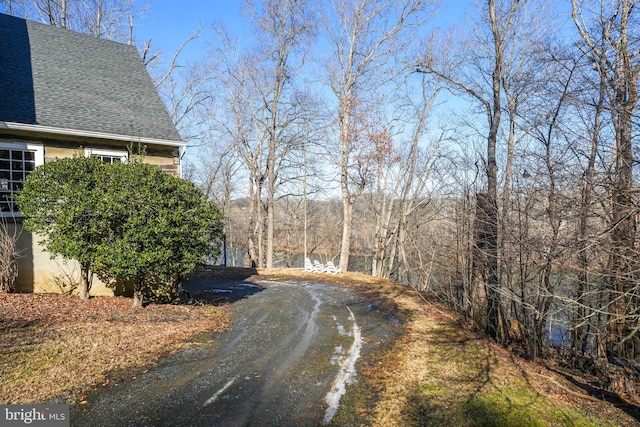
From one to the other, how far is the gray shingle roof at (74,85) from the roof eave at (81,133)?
12 cm

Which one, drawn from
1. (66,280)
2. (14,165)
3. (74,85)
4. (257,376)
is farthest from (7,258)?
(257,376)

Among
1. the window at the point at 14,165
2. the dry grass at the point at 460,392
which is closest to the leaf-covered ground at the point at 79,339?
the window at the point at 14,165

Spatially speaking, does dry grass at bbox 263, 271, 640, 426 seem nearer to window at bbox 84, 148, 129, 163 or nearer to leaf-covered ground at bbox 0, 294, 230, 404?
leaf-covered ground at bbox 0, 294, 230, 404

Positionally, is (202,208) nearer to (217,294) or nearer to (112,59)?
(217,294)

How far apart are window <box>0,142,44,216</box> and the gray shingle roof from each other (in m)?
0.61

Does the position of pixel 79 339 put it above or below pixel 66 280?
below

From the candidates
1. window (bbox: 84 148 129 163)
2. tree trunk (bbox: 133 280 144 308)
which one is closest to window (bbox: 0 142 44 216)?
window (bbox: 84 148 129 163)

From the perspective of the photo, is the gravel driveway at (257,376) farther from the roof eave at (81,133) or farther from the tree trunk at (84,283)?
the roof eave at (81,133)

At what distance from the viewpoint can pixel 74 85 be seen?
10680 mm

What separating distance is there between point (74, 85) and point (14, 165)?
11.4 feet

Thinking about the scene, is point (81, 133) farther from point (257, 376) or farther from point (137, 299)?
point (257, 376)

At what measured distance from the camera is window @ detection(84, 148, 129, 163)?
367 inches

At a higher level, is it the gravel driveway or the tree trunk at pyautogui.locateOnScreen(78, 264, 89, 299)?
the tree trunk at pyautogui.locateOnScreen(78, 264, 89, 299)

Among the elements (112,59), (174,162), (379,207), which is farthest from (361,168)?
(112,59)
